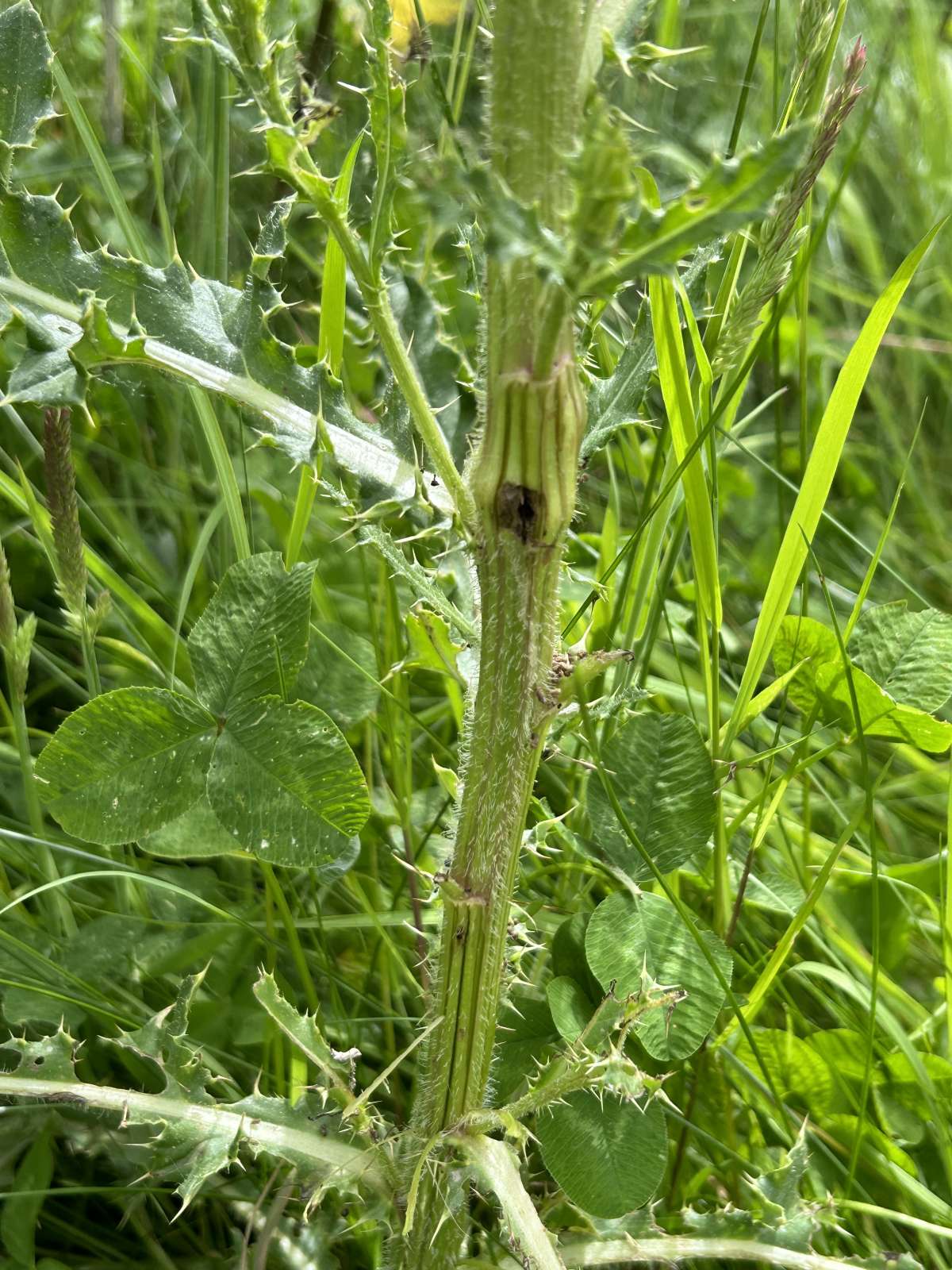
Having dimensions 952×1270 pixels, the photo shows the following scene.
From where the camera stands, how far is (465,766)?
3.24ft

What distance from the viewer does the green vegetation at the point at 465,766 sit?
875 millimetres

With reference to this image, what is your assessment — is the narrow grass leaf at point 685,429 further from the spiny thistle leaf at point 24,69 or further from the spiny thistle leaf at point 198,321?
the spiny thistle leaf at point 24,69

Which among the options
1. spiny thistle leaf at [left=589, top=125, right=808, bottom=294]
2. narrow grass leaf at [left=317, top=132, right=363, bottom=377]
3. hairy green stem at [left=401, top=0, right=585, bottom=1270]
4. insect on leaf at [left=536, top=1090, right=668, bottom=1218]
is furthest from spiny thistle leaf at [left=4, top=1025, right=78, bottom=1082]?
spiny thistle leaf at [left=589, top=125, right=808, bottom=294]

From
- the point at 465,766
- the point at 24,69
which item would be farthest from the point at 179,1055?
the point at 24,69

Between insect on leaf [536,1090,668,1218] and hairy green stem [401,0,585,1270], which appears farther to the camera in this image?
insect on leaf [536,1090,668,1218]

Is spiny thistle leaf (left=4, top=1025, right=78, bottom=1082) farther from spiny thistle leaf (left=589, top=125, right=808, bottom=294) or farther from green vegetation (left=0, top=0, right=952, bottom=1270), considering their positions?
spiny thistle leaf (left=589, top=125, right=808, bottom=294)

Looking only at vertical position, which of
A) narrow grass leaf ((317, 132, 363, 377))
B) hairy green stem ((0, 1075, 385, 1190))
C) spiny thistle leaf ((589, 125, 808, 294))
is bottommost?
hairy green stem ((0, 1075, 385, 1190))

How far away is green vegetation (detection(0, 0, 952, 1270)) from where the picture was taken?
875 millimetres

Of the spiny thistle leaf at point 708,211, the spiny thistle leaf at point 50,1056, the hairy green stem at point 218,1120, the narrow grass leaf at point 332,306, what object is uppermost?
the spiny thistle leaf at point 708,211

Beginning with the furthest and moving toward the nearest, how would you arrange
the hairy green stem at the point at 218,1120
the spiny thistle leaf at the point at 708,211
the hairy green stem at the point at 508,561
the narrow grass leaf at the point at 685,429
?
the narrow grass leaf at the point at 685,429, the hairy green stem at the point at 218,1120, the hairy green stem at the point at 508,561, the spiny thistle leaf at the point at 708,211

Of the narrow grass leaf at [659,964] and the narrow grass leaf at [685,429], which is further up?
the narrow grass leaf at [685,429]

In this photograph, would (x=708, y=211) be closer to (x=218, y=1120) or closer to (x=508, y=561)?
(x=508, y=561)

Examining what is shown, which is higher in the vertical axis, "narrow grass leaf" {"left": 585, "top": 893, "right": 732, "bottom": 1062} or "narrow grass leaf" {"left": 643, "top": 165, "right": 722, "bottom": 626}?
"narrow grass leaf" {"left": 643, "top": 165, "right": 722, "bottom": 626}

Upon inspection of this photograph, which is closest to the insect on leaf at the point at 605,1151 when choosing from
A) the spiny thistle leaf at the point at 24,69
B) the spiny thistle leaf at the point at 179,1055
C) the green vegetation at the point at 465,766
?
the green vegetation at the point at 465,766
